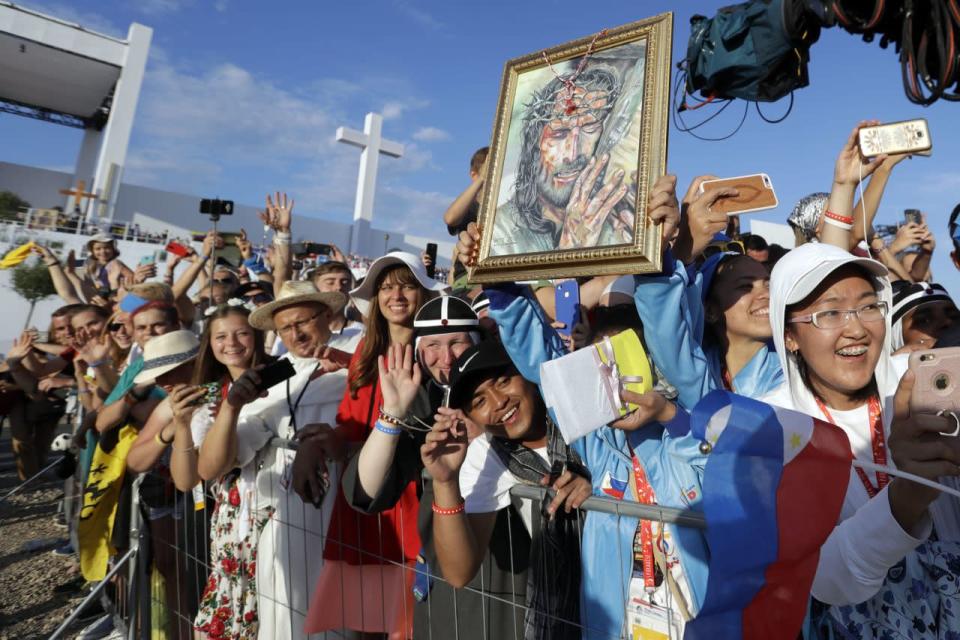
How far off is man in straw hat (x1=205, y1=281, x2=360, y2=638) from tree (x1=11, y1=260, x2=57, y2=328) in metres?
20.3

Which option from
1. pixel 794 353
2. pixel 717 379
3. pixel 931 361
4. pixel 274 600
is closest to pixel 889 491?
pixel 931 361

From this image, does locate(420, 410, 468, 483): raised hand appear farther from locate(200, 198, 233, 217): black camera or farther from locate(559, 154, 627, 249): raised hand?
locate(200, 198, 233, 217): black camera

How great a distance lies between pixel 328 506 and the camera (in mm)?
2529

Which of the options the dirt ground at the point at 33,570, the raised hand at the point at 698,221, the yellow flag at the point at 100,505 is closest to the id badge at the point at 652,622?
the raised hand at the point at 698,221

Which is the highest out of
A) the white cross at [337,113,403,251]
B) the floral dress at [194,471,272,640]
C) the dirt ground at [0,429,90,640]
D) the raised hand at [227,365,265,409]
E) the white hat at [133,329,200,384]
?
the white cross at [337,113,403,251]

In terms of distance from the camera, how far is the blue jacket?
1605mm

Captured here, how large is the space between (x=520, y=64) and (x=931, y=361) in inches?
66.7

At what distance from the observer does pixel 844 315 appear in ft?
5.08

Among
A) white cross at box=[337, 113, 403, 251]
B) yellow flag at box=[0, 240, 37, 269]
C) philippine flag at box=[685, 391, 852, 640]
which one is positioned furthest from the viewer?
white cross at box=[337, 113, 403, 251]

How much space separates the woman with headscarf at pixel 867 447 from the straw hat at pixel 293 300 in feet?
7.56

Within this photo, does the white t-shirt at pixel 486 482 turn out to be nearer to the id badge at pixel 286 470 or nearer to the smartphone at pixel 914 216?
the id badge at pixel 286 470

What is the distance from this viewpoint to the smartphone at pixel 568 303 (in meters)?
2.61

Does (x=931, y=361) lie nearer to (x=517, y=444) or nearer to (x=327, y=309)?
(x=517, y=444)

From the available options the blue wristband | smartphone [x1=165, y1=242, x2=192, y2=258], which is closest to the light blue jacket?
the blue wristband
